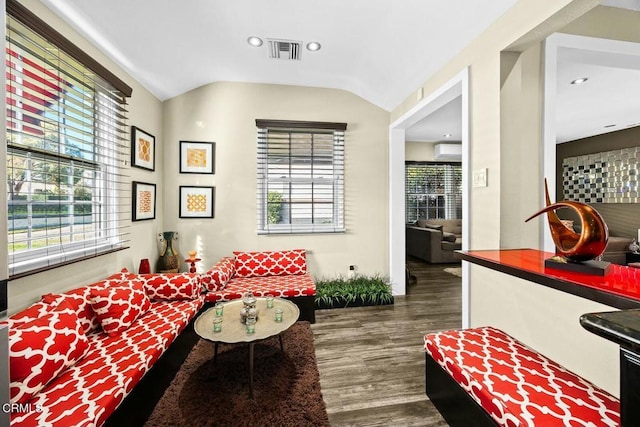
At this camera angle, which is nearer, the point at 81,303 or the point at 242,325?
the point at 81,303

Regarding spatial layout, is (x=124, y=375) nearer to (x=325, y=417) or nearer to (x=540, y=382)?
(x=325, y=417)

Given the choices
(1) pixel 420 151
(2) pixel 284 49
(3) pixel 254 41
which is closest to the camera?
(3) pixel 254 41

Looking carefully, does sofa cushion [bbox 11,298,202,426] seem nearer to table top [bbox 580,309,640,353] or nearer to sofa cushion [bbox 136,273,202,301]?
sofa cushion [bbox 136,273,202,301]

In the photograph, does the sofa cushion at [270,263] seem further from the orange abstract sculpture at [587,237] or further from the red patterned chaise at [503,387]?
the orange abstract sculpture at [587,237]

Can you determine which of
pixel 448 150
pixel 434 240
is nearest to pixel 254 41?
pixel 434 240

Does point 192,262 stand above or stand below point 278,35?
below

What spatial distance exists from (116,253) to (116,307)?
2.90 feet

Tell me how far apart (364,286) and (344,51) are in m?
2.77

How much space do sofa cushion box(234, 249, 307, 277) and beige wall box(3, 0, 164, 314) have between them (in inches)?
41.0

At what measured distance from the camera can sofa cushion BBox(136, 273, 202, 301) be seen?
241 centimetres

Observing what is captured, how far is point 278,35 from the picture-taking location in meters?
2.54

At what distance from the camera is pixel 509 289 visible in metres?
1.82

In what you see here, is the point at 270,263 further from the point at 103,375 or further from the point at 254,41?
the point at 254,41

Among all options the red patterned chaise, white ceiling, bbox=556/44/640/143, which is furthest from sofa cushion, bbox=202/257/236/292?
white ceiling, bbox=556/44/640/143
